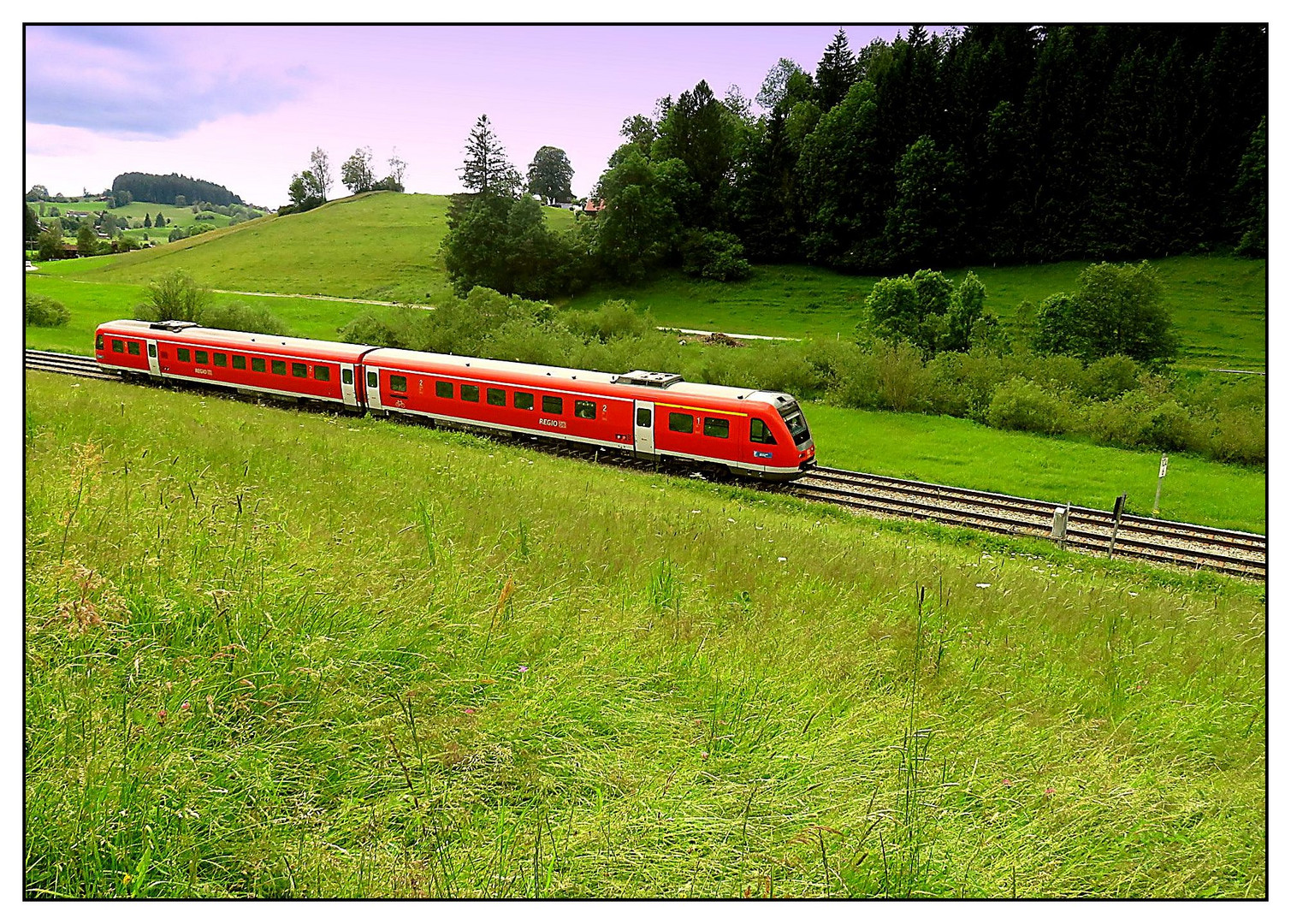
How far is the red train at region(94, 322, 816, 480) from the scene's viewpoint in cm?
2083

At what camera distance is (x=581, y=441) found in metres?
23.1

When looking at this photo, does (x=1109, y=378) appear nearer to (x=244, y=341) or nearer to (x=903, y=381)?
(x=903, y=381)

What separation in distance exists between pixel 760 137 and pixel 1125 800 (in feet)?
279

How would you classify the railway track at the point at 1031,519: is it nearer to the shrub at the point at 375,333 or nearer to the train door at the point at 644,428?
the train door at the point at 644,428

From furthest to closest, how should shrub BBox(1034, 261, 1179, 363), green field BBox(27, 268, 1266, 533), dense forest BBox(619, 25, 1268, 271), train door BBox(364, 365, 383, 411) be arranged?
dense forest BBox(619, 25, 1268, 271), shrub BBox(1034, 261, 1179, 363), train door BBox(364, 365, 383, 411), green field BBox(27, 268, 1266, 533)

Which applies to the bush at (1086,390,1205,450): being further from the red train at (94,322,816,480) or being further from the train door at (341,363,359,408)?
the train door at (341,363,359,408)

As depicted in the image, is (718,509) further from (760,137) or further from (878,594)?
(760,137)

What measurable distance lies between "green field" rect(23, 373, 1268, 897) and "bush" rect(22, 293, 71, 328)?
4813 cm

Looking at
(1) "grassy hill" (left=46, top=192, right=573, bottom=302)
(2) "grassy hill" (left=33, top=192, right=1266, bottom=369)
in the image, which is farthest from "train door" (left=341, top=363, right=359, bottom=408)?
(1) "grassy hill" (left=46, top=192, right=573, bottom=302)

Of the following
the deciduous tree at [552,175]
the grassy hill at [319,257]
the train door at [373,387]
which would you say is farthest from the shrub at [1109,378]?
the deciduous tree at [552,175]

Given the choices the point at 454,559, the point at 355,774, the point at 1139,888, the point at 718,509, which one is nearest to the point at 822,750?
the point at 1139,888

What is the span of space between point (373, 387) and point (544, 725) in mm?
24080

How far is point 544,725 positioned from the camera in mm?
4184

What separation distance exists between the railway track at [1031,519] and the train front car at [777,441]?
2.51 ft
